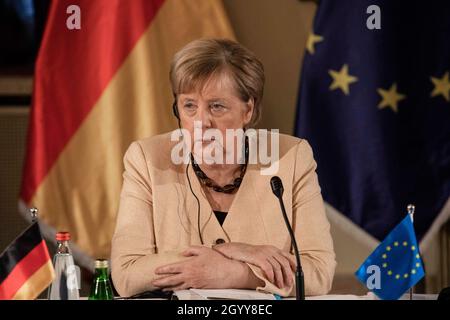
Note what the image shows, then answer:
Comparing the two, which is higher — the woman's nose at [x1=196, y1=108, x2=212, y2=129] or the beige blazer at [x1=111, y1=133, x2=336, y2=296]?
the woman's nose at [x1=196, y1=108, x2=212, y2=129]

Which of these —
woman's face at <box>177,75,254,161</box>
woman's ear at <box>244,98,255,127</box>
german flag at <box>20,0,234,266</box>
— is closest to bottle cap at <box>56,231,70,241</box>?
woman's face at <box>177,75,254,161</box>

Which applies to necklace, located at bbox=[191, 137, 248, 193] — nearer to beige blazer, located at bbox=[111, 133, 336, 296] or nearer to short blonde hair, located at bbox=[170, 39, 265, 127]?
beige blazer, located at bbox=[111, 133, 336, 296]

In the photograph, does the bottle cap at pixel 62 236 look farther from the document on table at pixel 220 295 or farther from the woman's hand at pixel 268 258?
the woman's hand at pixel 268 258

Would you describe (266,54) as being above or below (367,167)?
above

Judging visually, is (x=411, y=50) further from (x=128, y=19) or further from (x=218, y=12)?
(x=128, y=19)

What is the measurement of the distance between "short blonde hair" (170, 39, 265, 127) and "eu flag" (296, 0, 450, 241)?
45.7 inches

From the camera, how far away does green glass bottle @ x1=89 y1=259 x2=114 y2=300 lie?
2.32m

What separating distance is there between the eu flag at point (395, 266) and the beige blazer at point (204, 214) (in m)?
0.16

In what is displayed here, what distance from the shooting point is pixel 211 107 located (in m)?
2.85

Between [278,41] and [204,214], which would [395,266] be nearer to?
[204,214]

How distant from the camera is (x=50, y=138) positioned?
3.97 m

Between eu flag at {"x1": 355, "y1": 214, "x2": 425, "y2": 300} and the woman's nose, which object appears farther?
the woman's nose
